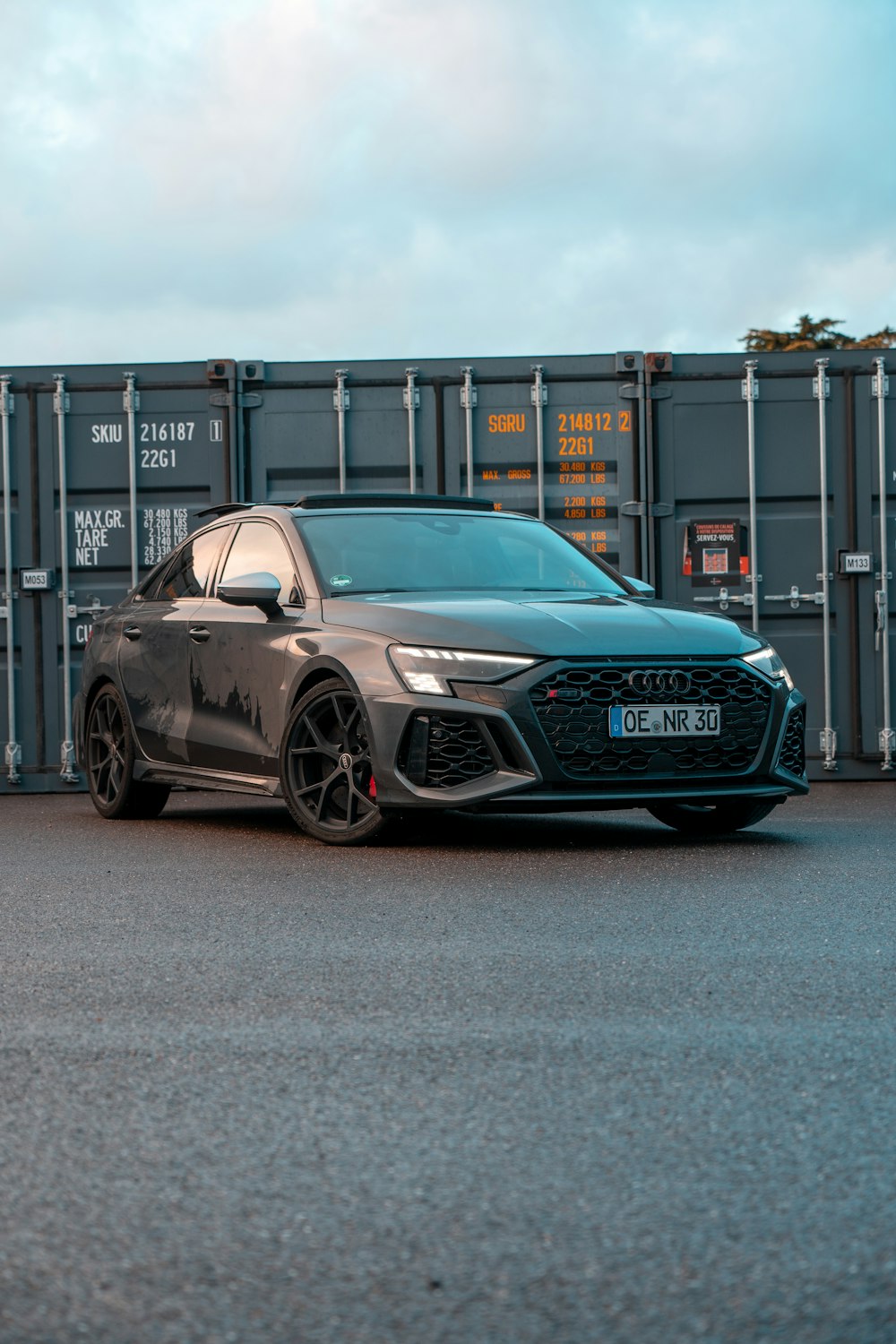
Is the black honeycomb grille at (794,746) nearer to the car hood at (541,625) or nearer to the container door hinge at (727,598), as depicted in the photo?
the car hood at (541,625)

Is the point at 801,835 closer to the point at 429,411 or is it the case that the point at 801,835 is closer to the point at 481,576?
the point at 481,576

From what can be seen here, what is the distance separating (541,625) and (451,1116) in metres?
4.38

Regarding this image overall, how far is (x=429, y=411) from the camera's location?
41.3 ft

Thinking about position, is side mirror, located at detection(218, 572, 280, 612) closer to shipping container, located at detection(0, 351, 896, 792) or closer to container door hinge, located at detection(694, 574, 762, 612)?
shipping container, located at detection(0, 351, 896, 792)

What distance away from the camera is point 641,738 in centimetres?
744

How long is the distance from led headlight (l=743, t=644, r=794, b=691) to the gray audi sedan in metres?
0.02

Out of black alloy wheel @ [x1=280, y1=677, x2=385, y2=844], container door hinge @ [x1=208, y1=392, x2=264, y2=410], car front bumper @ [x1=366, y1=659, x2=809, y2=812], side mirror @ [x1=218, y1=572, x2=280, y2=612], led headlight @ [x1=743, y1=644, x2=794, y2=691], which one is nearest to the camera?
car front bumper @ [x1=366, y1=659, x2=809, y2=812]

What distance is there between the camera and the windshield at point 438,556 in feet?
27.6

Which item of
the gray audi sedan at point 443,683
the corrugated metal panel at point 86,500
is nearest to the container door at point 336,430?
the corrugated metal panel at point 86,500

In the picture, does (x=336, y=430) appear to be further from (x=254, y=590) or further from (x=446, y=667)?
(x=446, y=667)

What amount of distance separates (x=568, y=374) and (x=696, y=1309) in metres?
10.8

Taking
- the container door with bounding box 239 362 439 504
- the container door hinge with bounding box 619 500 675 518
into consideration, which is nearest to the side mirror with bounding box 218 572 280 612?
the container door with bounding box 239 362 439 504

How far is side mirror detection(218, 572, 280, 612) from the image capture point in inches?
324

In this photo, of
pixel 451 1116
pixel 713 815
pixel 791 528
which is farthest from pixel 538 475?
pixel 451 1116
